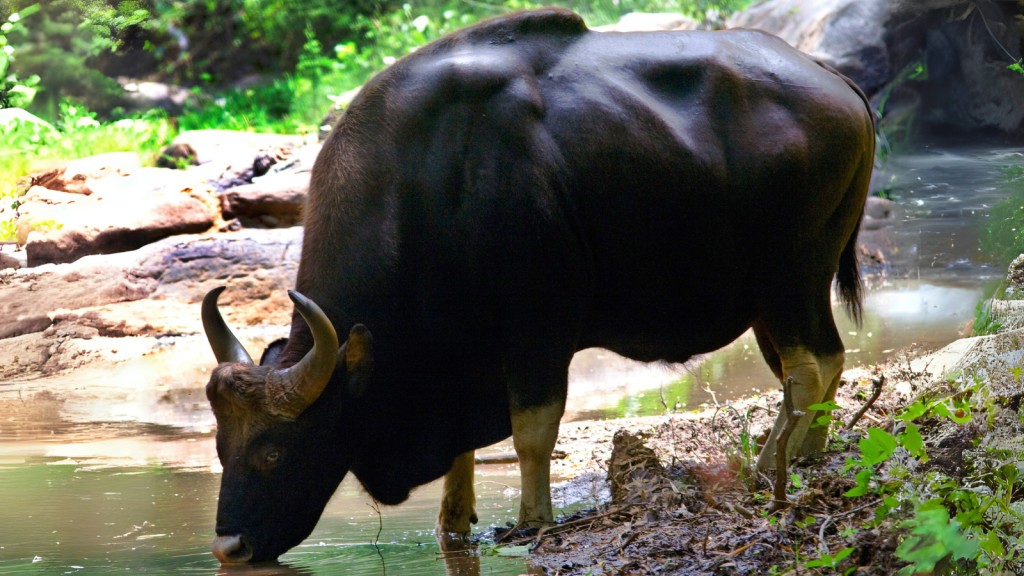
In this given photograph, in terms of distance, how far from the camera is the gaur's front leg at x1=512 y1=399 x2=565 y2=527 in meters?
4.18

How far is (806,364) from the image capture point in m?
4.74

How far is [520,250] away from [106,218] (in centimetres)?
898

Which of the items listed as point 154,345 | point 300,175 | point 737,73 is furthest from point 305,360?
point 300,175

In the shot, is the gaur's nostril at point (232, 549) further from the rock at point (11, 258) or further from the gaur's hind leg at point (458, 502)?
the rock at point (11, 258)

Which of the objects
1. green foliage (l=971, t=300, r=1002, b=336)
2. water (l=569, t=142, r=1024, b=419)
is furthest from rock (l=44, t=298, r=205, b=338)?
green foliage (l=971, t=300, r=1002, b=336)

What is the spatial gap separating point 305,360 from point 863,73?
42.5 ft

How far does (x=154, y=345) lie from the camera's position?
9703 mm

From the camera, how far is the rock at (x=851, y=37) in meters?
14.3

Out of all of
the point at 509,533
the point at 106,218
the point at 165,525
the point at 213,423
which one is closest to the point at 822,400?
the point at 509,533

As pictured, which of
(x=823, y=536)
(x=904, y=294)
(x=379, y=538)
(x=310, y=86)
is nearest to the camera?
(x=823, y=536)

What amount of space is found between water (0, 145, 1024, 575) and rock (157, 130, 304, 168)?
187 inches

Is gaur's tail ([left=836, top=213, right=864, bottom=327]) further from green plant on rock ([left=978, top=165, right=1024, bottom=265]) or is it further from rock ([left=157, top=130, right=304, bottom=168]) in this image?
rock ([left=157, top=130, right=304, bottom=168])

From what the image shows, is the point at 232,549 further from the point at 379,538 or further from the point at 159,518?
the point at 159,518

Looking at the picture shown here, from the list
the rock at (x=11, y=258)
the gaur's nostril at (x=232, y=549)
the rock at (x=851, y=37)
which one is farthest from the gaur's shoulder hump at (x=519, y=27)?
the rock at (x=851, y=37)
